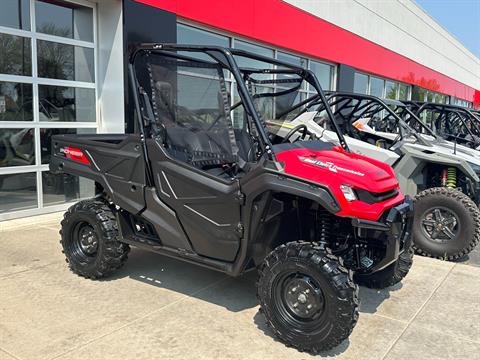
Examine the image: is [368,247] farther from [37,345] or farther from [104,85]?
[104,85]

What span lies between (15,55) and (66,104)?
1.03 meters

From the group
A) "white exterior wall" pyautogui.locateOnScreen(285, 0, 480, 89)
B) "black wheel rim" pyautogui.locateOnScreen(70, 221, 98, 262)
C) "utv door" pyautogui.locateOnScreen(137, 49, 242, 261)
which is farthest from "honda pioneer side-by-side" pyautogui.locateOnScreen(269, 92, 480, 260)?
"white exterior wall" pyautogui.locateOnScreen(285, 0, 480, 89)

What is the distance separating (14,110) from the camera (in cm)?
654

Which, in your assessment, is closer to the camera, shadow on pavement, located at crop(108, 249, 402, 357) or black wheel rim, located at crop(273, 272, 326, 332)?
black wheel rim, located at crop(273, 272, 326, 332)

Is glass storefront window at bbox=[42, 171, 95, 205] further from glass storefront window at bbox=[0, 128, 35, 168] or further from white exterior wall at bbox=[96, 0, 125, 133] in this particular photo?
white exterior wall at bbox=[96, 0, 125, 133]

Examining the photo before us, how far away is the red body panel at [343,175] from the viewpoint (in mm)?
3049

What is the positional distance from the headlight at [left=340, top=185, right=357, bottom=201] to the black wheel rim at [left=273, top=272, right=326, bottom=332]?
0.58 m

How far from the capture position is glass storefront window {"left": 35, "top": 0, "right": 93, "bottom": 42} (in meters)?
6.80

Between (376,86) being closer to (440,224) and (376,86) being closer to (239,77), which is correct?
(440,224)

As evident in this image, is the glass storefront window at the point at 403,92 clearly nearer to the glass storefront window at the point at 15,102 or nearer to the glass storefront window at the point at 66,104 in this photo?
the glass storefront window at the point at 66,104

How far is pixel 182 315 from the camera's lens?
3.54m

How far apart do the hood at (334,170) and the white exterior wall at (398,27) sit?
9.04 metres

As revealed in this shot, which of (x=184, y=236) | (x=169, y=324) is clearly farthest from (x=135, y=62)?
(x=169, y=324)

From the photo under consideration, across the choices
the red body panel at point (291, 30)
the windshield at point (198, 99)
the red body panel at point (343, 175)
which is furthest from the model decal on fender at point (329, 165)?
the red body panel at point (291, 30)
